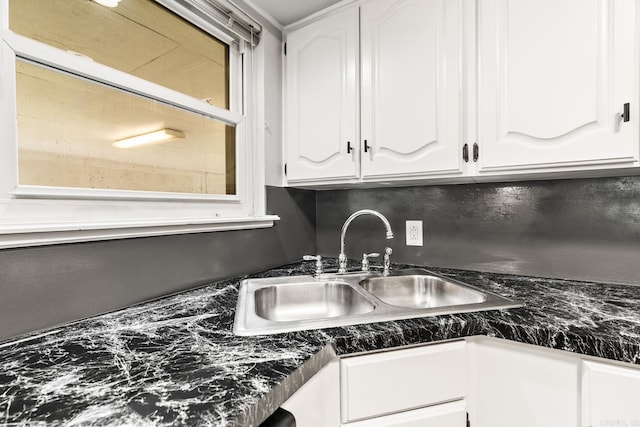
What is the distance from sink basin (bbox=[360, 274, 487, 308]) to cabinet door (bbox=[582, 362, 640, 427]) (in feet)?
1.86

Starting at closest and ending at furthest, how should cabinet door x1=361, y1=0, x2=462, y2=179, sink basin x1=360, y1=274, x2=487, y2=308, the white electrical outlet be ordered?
cabinet door x1=361, y1=0, x2=462, y2=179
sink basin x1=360, y1=274, x2=487, y2=308
the white electrical outlet

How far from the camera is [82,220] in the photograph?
2.98 ft

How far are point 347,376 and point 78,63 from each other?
1130 mm

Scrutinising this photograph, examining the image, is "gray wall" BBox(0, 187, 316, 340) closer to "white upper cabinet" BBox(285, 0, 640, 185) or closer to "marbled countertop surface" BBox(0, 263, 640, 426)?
"marbled countertop surface" BBox(0, 263, 640, 426)

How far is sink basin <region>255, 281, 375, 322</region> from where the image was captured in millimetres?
1187

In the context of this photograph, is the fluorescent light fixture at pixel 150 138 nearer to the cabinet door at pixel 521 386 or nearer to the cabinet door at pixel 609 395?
the cabinet door at pixel 521 386

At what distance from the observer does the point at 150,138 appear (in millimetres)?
1131

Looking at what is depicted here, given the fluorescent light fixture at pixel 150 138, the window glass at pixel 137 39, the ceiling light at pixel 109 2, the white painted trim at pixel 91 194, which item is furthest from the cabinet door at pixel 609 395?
the ceiling light at pixel 109 2

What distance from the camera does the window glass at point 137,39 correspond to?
2.91 ft

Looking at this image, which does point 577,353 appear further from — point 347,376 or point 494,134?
point 494,134

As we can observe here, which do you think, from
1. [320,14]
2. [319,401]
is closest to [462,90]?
[320,14]

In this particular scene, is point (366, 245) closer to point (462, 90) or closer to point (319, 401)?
point (462, 90)

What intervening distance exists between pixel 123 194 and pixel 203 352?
0.64 meters

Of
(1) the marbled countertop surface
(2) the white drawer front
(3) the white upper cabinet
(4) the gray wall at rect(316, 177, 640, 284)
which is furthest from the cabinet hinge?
(2) the white drawer front
